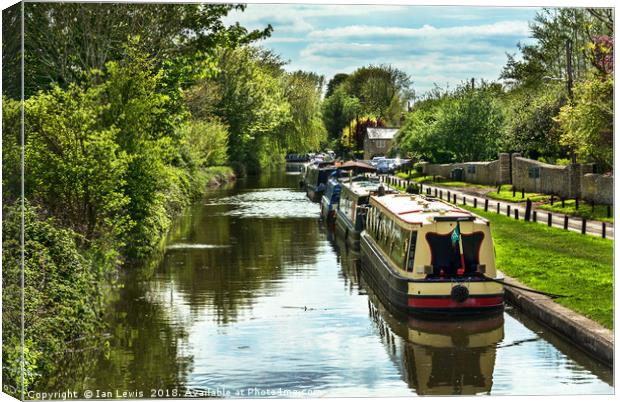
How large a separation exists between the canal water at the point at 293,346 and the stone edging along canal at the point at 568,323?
25 cm

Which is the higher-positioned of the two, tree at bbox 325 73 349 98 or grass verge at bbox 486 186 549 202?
tree at bbox 325 73 349 98

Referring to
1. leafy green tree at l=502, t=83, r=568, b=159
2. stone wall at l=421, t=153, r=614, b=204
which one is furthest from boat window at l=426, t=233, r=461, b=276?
leafy green tree at l=502, t=83, r=568, b=159

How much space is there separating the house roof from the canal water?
9643 centimetres

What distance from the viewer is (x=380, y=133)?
440ft

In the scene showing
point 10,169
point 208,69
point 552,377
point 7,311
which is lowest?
point 552,377

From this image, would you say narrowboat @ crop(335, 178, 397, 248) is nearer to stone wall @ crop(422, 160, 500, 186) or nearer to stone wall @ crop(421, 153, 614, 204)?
stone wall @ crop(421, 153, 614, 204)

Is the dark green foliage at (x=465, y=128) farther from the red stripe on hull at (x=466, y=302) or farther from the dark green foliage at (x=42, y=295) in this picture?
the dark green foliage at (x=42, y=295)

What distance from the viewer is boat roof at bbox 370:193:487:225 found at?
25.2 meters

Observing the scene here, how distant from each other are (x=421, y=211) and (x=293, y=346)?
23.0 feet

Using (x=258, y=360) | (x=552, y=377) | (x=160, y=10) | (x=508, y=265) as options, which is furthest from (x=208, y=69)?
(x=552, y=377)

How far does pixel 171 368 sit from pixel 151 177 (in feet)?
42.0

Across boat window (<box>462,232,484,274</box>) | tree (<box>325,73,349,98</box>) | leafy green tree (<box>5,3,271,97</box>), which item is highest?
tree (<box>325,73,349,98</box>)

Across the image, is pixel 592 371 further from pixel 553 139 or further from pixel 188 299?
pixel 553 139

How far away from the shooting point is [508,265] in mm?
30516
